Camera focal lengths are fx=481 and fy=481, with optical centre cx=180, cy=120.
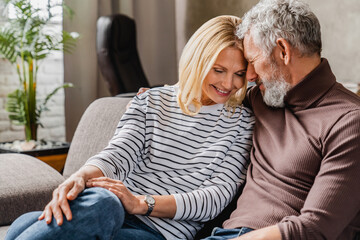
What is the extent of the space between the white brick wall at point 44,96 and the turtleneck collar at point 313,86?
235 cm

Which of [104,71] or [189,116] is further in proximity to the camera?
[104,71]

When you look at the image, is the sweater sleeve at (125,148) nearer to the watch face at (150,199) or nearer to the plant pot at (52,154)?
the watch face at (150,199)

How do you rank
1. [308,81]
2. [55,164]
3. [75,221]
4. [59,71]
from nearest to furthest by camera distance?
[75,221]
[308,81]
[55,164]
[59,71]

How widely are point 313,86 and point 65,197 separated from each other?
70cm

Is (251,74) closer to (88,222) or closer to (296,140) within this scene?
(296,140)

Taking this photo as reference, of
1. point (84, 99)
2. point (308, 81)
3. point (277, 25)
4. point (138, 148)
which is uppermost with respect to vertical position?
point (277, 25)

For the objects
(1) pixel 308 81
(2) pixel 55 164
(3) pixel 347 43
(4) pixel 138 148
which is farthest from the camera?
(2) pixel 55 164

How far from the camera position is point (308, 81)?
4.24 feet

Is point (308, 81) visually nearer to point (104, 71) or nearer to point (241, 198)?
point (241, 198)

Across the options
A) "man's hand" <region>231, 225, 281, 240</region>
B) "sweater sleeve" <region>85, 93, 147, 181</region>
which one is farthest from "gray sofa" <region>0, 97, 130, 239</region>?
"man's hand" <region>231, 225, 281, 240</region>

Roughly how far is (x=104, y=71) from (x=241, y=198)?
6.14 ft

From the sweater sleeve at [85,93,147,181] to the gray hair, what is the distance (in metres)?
0.43

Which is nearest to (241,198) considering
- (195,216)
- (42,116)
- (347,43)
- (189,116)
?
(195,216)

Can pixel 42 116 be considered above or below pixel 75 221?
below
